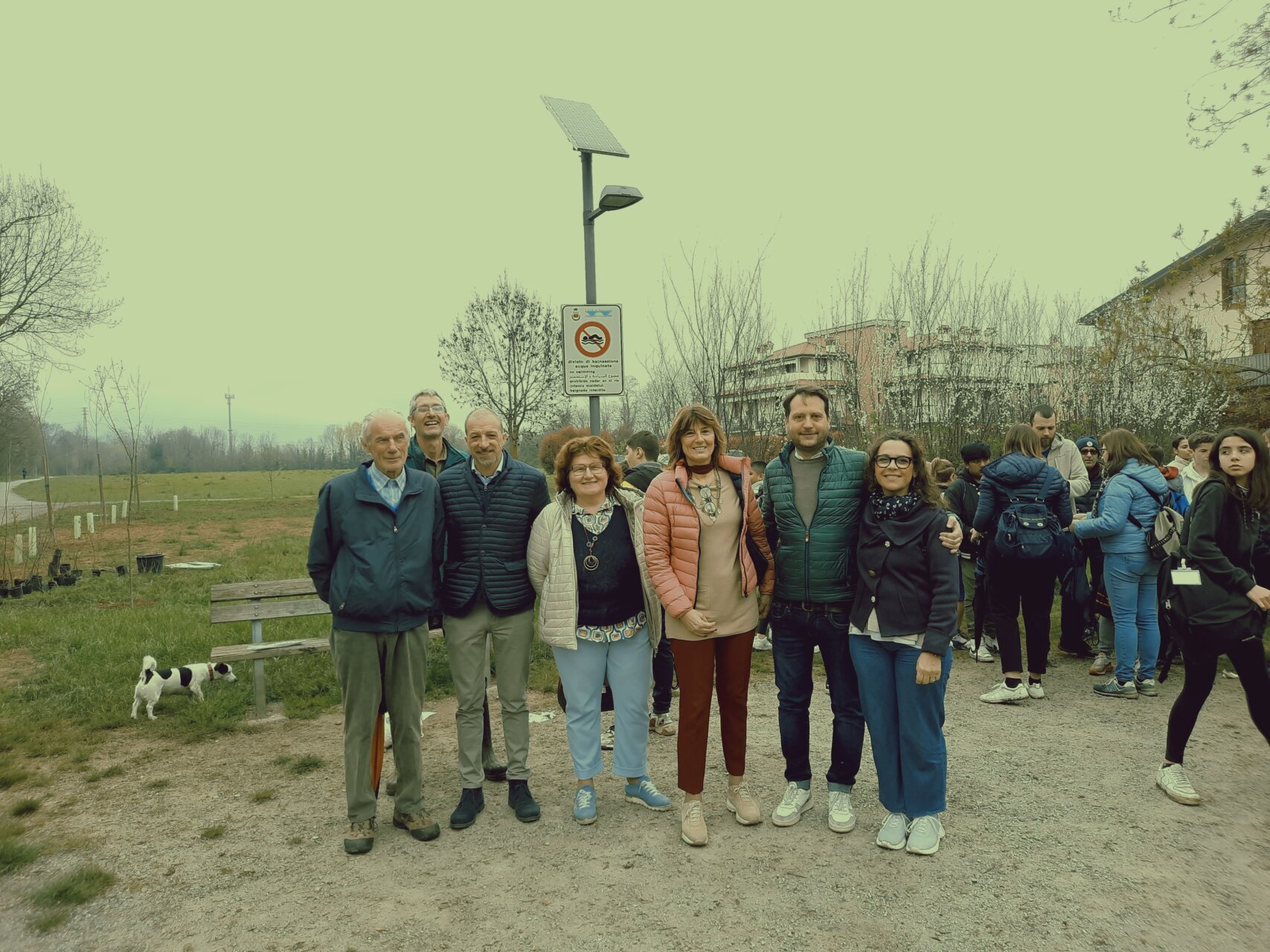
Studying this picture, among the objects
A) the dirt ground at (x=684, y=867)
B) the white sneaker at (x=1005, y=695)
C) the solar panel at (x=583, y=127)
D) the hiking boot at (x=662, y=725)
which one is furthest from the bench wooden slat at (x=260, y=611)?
the white sneaker at (x=1005, y=695)

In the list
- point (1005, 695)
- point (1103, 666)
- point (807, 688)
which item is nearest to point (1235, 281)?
point (1103, 666)

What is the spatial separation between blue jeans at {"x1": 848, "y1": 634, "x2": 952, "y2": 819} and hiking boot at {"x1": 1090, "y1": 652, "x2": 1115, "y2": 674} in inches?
146

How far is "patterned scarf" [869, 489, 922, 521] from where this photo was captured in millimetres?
3623

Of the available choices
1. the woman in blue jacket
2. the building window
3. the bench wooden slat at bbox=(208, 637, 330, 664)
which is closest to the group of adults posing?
the woman in blue jacket

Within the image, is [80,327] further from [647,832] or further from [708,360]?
[647,832]

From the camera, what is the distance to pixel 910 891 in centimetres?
326

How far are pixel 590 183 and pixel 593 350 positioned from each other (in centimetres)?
166

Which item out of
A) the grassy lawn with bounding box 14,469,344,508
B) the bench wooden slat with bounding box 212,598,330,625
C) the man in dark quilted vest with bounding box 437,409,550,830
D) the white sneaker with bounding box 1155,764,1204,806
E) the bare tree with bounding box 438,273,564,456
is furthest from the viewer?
the grassy lawn with bounding box 14,469,344,508

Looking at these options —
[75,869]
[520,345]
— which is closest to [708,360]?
[75,869]

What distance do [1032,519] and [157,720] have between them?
6623 millimetres

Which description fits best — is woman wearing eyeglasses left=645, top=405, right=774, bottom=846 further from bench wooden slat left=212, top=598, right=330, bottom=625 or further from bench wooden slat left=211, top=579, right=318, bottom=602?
bench wooden slat left=211, top=579, right=318, bottom=602

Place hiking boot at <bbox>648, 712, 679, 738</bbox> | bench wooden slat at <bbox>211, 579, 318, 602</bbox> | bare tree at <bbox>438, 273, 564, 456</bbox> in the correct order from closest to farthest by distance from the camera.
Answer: hiking boot at <bbox>648, 712, 679, 738</bbox>
bench wooden slat at <bbox>211, 579, 318, 602</bbox>
bare tree at <bbox>438, 273, 564, 456</bbox>

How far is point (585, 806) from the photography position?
4.04 m

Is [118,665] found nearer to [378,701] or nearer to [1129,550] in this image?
[378,701]
